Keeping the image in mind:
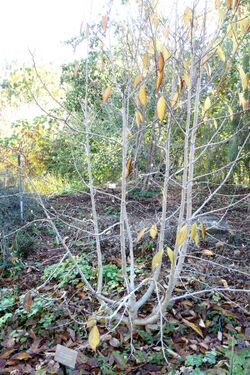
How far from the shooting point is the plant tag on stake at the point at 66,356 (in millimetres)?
1852

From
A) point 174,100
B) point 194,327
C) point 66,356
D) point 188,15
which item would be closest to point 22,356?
point 66,356

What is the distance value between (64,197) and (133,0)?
123 inches

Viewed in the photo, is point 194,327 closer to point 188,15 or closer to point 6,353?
point 6,353

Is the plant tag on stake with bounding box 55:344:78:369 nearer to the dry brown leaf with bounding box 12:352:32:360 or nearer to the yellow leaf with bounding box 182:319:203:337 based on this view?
the dry brown leaf with bounding box 12:352:32:360

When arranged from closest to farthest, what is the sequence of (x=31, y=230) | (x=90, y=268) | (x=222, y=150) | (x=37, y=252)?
(x=90, y=268) < (x=37, y=252) < (x=31, y=230) < (x=222, y=150)

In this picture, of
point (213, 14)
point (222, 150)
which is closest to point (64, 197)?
point (222, 150)

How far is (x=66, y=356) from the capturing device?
187cm

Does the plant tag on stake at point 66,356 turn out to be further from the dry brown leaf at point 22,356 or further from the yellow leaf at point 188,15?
the yellow leaf at point 188,15

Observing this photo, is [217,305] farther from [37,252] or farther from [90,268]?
[37,252]

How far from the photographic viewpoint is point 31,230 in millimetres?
3705

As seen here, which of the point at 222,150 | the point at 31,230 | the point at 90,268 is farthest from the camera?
the point at 222,150

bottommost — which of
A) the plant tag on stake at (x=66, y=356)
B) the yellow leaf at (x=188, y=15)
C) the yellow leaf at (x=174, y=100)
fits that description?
the plant tag on stake at (x=66, y=356)

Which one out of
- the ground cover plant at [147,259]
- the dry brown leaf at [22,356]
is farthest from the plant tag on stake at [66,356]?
the dry brown leaf at [22,356]

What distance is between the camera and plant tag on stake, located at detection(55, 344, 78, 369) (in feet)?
6.07
